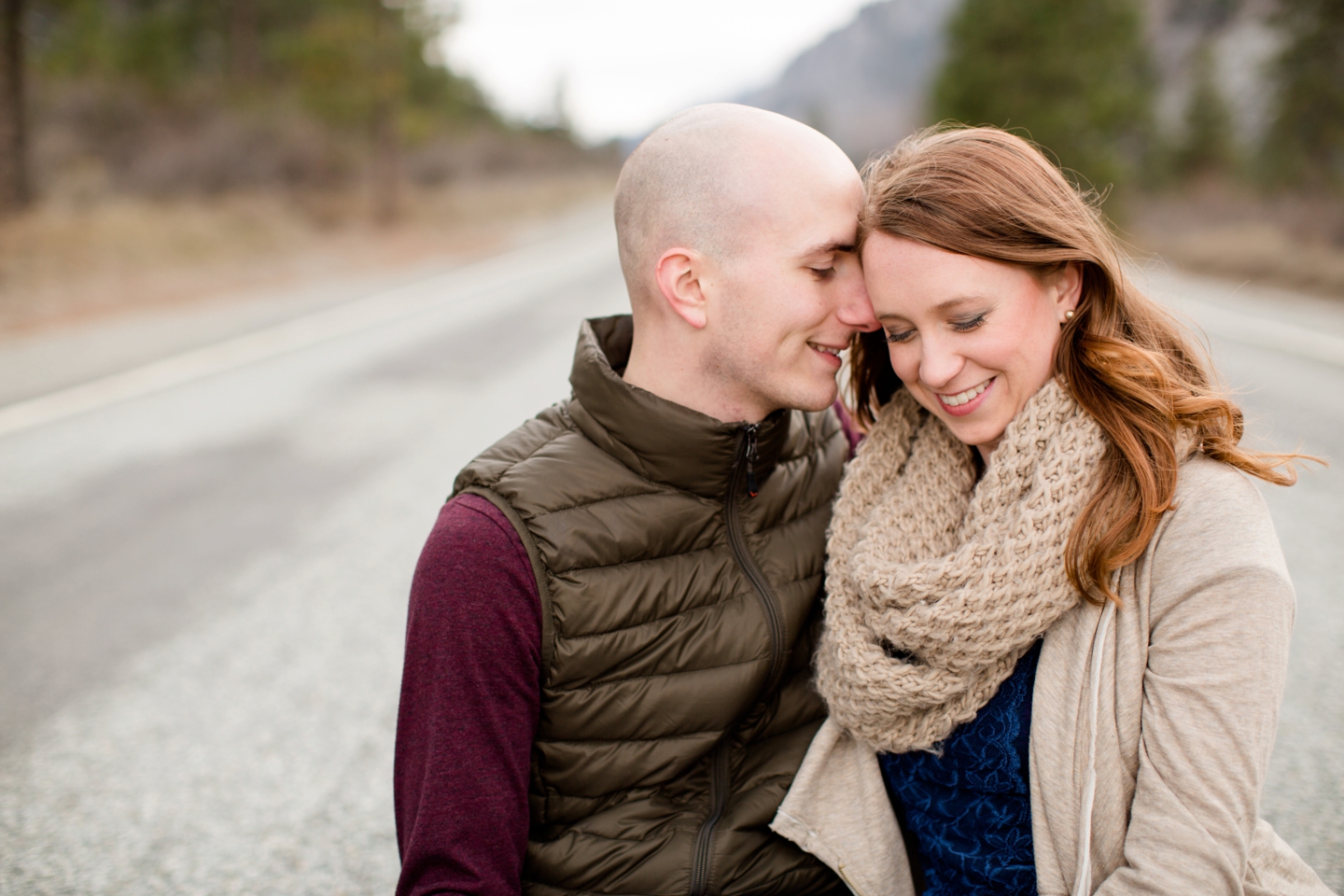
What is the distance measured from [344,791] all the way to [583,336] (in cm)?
188

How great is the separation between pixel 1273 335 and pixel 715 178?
1037 centimetres

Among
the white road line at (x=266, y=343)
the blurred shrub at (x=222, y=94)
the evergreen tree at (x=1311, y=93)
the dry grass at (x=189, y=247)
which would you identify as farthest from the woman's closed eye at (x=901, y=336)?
the evergreen tree at (x=1311, y=93)

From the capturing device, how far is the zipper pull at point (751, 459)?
79.1 inches

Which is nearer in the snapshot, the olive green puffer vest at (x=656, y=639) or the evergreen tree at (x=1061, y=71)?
the olive green puffer vest at (x=656, y=639)

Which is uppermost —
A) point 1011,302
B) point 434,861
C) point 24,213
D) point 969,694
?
point 1011,302

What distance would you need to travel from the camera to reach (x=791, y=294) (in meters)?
2.05

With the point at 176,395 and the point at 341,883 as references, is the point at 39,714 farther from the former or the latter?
the point at 176,395

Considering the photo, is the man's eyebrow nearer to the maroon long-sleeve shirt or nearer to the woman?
the woman

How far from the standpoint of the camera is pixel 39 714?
3.38 meters

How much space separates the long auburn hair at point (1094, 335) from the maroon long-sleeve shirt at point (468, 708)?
40.9 inches

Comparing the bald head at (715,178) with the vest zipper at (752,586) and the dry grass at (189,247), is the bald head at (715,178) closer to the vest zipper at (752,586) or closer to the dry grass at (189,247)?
the vest zipper at (752,586)

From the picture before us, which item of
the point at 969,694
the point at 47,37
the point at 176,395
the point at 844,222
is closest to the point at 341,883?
the point at 969,694

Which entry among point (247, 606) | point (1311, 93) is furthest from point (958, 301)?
point (1311, 93)

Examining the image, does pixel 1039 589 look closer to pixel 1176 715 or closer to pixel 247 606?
pixel 1176 715
